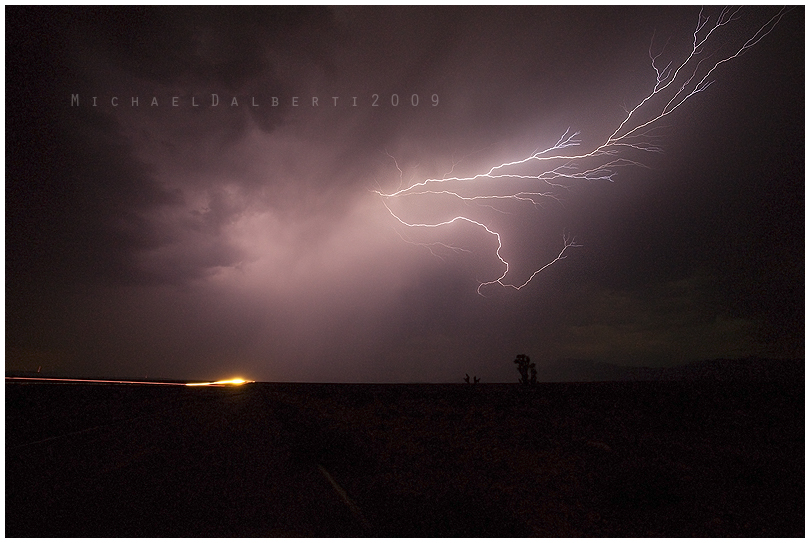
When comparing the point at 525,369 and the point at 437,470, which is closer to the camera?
the point at 437,470

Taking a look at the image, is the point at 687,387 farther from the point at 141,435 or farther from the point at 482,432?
the point at 141,435

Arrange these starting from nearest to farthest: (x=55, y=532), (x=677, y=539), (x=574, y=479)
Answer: (x=55, y=532), (x=677, y=539), (x=574, y=479)

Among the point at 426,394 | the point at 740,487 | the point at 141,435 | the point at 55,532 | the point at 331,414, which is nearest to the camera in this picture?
the point at 55,532

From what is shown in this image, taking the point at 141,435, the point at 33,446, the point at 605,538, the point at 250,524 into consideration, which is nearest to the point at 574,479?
the point at 605,538

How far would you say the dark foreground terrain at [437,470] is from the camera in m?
5.36

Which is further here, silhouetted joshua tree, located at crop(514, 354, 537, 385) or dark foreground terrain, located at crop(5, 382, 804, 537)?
silhouetted joshua tree, located at crop(514, 354, 537, 385)

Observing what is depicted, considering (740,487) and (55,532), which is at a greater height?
(55,532)

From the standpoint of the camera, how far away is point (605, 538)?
5.34 metres

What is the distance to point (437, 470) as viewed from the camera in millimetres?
7551

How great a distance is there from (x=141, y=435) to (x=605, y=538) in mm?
9964

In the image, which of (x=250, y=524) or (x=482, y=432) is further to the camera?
(x=482, y=432)

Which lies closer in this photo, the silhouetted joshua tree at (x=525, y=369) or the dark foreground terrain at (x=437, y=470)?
the dark foreground terrain at (x=437, y=470)

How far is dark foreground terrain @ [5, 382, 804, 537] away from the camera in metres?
5.36

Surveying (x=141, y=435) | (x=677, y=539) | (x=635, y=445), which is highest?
(x=141, y=435)
